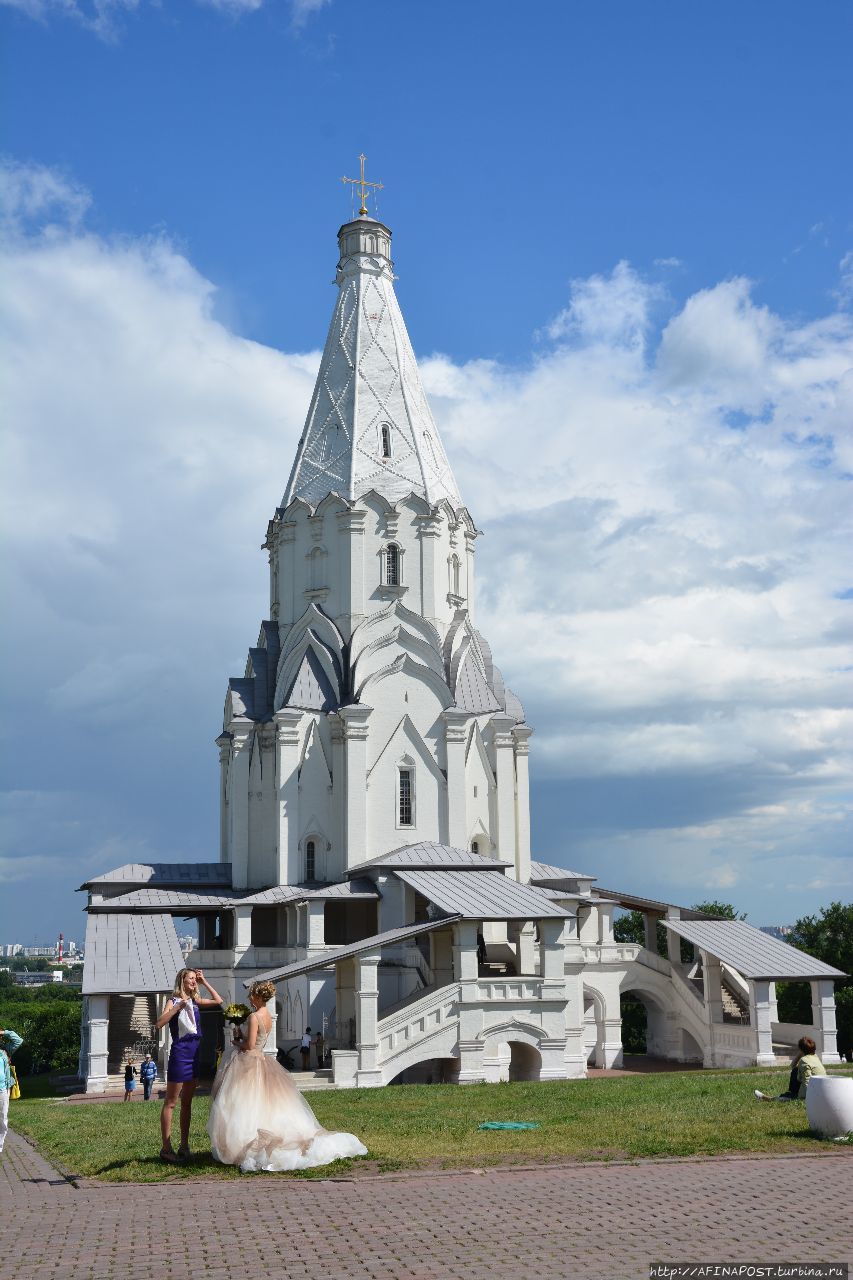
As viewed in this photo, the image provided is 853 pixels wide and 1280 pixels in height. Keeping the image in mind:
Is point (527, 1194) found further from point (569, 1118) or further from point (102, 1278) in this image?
point (569, 1118)

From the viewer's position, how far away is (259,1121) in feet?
37.7

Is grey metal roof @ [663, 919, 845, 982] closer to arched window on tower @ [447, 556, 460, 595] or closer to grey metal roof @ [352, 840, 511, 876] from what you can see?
grey metal roof @ [352, 840, 511, 876]

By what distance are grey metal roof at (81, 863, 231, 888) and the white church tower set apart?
1067 mm

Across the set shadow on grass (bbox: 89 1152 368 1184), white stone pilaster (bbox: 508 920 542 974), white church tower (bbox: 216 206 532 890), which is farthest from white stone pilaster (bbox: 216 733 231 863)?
shadow on grass (bbox: 89 1152 368 1184)

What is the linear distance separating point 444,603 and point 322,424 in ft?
23.9

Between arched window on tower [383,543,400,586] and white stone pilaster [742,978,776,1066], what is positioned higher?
arched window on tower [383,543,400,586]

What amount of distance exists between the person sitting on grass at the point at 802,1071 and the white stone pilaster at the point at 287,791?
829 inches

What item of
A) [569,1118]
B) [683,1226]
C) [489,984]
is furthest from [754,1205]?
[489,984]

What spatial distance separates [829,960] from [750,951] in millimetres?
18230

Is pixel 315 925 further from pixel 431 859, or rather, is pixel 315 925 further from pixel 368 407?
pixel 368 407

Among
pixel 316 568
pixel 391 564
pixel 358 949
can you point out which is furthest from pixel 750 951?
pixel 316 568

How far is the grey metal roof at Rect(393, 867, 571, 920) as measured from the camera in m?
28.8

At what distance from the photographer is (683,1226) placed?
926 cm

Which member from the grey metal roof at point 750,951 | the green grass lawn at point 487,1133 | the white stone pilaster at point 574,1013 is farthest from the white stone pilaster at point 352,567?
the green grass lawn at point 487,1133
